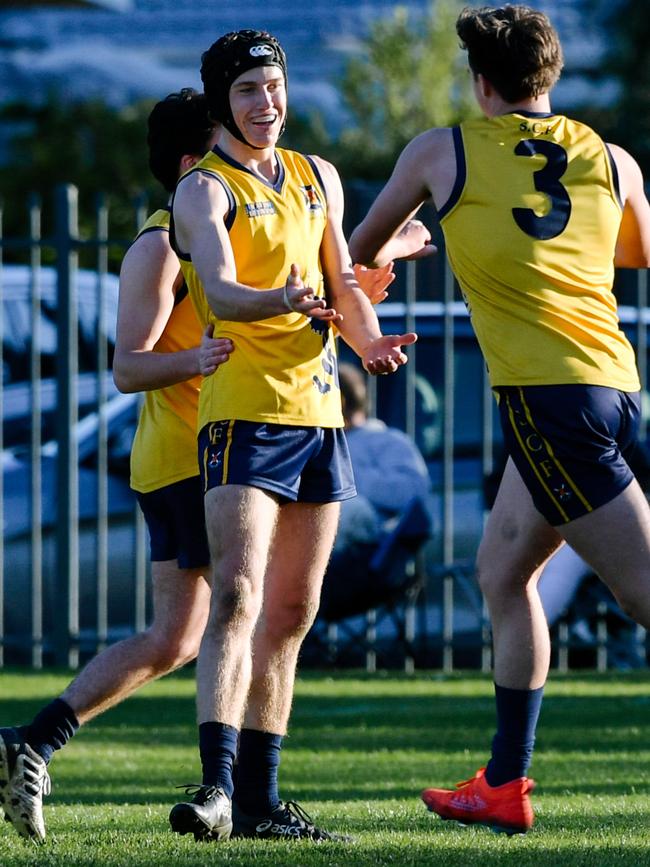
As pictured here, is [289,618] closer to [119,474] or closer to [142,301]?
[142,301]

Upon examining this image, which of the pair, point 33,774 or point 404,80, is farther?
point 404,80

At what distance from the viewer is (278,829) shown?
4.75 meters

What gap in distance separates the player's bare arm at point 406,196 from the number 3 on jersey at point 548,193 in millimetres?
189

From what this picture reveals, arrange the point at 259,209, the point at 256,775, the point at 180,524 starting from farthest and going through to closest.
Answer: the point at 180,524
the point at 256,775
the point at 259,209

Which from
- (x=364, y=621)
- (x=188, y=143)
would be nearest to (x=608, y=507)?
(x=188, y=143)

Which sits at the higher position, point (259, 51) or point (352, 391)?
point (259, 51)

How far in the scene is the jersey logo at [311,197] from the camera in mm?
4832

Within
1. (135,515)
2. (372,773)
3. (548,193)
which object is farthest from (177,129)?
(135,515)

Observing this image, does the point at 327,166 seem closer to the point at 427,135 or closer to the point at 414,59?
the point at 427,135

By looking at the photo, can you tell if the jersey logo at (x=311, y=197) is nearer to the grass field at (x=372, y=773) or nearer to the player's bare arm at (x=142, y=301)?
the player's bare arm at (x=142, y=301)

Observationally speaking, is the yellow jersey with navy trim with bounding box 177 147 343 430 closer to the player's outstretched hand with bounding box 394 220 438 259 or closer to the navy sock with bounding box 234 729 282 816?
the player's outstretched hand with bounding box 394 220 438 259

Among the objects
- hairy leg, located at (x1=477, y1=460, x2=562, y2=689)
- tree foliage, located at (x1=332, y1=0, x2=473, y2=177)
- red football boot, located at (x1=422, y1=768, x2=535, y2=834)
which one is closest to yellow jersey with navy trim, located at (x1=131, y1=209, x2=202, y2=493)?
hairy leg, located at (x1=477, y1=460, x2=562, y2=689)

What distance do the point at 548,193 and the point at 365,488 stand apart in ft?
18.0

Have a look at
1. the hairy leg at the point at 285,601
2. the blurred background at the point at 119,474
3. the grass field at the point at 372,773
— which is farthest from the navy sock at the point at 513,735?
the blurred background at the point at 119,474
